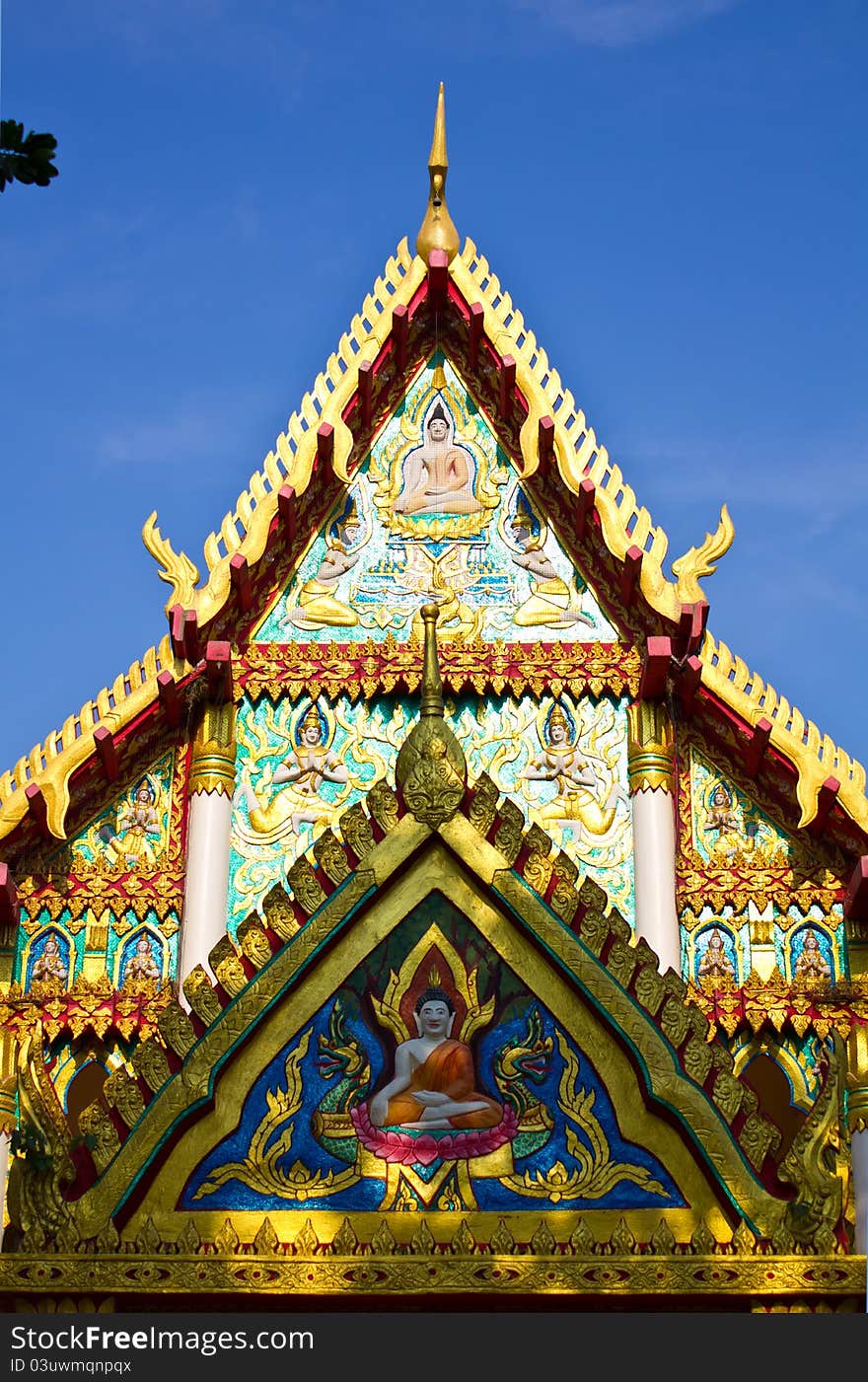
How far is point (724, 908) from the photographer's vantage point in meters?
17.8

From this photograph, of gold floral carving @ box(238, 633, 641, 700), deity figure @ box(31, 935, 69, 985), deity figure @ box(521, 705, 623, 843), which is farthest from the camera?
gold floral carving @ box(238, 633, 641, 700)

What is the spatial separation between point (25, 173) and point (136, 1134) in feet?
18.0

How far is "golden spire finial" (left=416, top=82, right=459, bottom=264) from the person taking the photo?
19.8m

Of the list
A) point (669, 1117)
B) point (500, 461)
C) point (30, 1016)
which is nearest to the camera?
Answer: point (669, 1117)

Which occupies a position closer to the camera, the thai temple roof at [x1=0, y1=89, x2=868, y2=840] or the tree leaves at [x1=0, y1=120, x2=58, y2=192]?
the tree leaves at [x1=0, y1=120, x2=58, y2=192]

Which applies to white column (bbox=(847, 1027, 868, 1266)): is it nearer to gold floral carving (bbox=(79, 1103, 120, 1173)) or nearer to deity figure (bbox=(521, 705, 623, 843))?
gold floral carving (bbox=(79, 1103, 120, 1173))

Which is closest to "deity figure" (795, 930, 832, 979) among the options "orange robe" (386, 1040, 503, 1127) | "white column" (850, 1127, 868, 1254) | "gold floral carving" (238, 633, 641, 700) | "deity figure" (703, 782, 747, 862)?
"deity figure" (703, 782, 747, 862)

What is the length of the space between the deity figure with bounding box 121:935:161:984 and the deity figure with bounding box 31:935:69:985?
1.48 ft

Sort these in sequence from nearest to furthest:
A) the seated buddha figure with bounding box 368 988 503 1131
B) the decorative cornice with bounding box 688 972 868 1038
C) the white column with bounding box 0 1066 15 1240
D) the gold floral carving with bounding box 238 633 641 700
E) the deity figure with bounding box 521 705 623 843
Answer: the seated buddha figure with bounding box 368 988 503 1131, the white column with bounding box 0 1066 15 1240, the decorative cornice with bounding box 688 972 868 1038, the deity figure with bounding box 521 705 623 843, the gold floral carving with bounding box 238 633 641 700

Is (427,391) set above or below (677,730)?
above

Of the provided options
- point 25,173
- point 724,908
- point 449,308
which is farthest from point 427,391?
point 25,173

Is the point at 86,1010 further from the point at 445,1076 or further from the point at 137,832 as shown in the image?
the point at 445,1076

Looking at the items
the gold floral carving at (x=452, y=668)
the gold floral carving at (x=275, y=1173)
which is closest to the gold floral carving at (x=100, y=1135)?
the gold floral carving at (x=275, y=1173)
